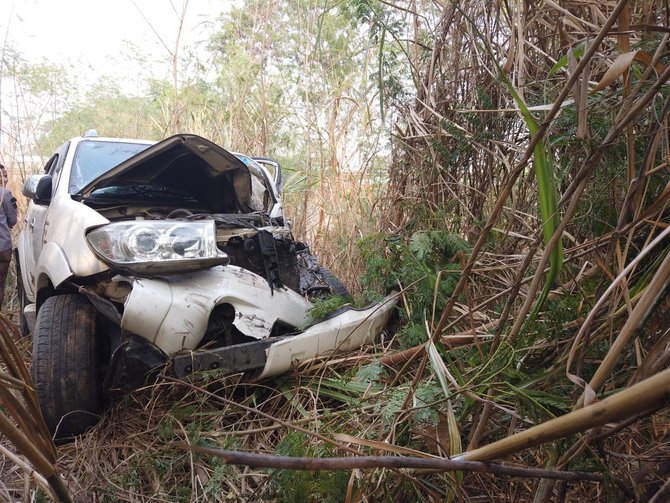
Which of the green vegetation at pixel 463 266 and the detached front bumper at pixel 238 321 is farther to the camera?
the detached front bumper at pixel 238 321

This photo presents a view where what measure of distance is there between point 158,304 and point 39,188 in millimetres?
1687

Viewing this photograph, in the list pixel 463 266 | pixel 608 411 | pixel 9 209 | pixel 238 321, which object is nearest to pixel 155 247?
pixel 238 321

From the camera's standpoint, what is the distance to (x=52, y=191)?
3.21 meters

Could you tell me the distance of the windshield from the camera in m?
3.13

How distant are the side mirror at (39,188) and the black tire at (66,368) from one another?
3.81ft

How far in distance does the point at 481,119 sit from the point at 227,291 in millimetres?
1567

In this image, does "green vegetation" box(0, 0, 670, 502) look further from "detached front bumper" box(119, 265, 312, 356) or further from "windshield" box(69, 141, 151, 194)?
"windshield" box(69, 141, 151, 194)

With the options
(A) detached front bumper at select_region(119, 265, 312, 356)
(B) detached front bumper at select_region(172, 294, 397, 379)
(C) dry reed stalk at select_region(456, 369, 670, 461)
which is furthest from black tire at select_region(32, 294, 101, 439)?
(C) dry reed stalk at select_region(456, 369, 670, 461)

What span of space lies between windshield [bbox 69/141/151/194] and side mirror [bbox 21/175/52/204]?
18 centimetres

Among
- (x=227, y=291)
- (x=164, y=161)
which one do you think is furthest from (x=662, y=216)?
(x=164, y=161)

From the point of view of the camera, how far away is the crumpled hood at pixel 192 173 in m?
2.82

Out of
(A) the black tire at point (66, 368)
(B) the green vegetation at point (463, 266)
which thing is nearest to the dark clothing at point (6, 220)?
(B) the green vegetation at point (463, 266)

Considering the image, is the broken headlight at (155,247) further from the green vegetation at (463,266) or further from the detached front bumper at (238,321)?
the green vegetation at (463,266)

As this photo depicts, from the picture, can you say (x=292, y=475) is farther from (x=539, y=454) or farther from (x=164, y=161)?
(x=164, y=161)
